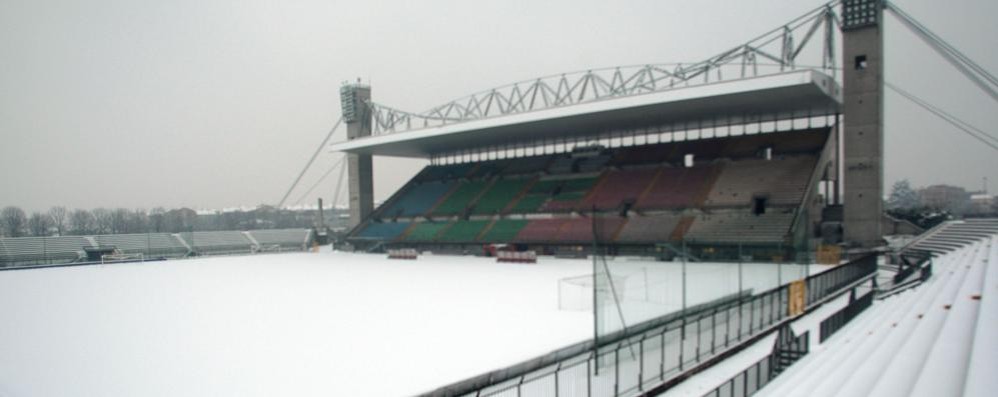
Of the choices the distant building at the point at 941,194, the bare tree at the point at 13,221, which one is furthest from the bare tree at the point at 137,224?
the distant building at the point at 941,194

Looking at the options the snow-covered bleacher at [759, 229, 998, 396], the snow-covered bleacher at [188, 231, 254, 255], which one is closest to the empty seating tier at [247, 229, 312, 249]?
the snow-covered bleacher at [188, 231, 254, 255]

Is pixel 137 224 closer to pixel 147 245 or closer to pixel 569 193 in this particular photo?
pixel 147 245

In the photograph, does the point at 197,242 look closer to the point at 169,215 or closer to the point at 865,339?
the point at 865,339

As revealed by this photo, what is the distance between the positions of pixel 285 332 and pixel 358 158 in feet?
136

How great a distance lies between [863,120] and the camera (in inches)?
1270

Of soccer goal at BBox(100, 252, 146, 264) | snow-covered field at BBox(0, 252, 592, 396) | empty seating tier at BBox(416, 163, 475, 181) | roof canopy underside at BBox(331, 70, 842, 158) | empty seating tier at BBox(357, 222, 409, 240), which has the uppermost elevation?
roof canopy underside at BBox(331, 70, 842, 158)

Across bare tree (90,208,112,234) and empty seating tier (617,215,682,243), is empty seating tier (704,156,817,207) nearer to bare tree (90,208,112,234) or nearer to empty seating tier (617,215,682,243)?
empty seating tier (617,215,682,243)

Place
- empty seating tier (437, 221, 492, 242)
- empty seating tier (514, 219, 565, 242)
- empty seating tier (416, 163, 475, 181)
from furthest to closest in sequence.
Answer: empty seating tier (416, 163, 475, 181)
empty seating tier (437, 221, 492, 242)
empty seating tier (514, 219, 565, 242)

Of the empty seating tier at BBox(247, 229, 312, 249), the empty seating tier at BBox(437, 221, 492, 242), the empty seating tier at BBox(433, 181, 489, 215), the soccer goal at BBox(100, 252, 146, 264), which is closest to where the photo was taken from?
the empty seating tier at BBox(437, 221, 492, 242)

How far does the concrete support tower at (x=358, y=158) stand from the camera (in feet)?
182

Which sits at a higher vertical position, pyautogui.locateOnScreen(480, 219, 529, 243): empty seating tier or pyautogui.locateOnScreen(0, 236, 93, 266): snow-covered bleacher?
pyautogui.locateOnScreen(480, 219, 529, 243): empty seating tier

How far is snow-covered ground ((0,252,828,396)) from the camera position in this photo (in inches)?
430

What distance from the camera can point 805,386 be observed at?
7578mm

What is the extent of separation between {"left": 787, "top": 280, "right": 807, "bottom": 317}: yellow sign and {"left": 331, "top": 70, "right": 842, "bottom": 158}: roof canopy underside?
17.4m
